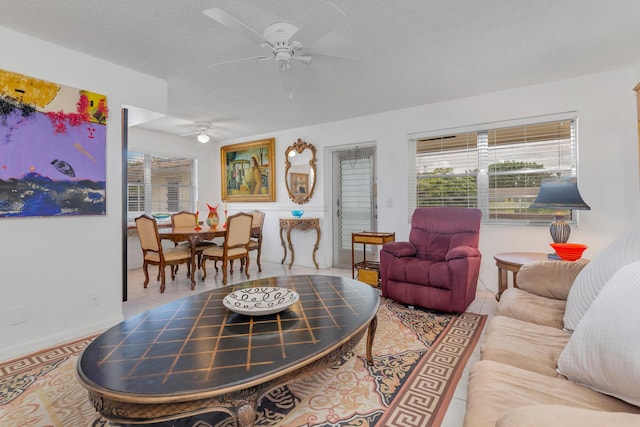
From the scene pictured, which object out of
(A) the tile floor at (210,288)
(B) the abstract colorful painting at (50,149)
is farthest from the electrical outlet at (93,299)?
(B) the abstract colorful painting at (50,149)

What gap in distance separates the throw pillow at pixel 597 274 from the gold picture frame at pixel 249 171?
15.9ft

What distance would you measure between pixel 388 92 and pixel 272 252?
3.58m

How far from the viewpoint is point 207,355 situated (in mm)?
1313

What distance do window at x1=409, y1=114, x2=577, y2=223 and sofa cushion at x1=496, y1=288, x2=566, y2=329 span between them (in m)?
2.02

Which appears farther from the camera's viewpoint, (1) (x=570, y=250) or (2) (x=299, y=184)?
(2) (x=299, y=184)

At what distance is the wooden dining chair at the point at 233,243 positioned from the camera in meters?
4.25

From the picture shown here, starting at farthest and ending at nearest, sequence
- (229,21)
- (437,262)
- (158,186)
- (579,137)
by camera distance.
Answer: (158,186) < (579,137) < (437,262) < (229,21)

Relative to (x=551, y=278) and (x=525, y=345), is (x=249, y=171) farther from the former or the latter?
(x=525, y=345)

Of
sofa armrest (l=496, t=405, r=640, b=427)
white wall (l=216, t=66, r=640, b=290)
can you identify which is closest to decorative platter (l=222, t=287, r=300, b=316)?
sofa armrest (l=496, t=405, r=640, b=427)

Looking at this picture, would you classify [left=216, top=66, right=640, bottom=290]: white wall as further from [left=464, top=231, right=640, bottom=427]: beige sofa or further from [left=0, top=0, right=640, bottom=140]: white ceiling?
[left=464, top=231, right=640, bottom=427]: beige sofa


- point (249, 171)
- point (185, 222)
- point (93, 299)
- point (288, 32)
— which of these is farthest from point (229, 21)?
point (249, 171)

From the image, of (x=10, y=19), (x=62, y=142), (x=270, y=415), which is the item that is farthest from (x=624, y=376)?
(x=10, y=19)

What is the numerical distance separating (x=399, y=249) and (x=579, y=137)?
2239mm

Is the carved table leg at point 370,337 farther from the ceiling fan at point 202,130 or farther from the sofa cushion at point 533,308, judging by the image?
the ceiling fan at point 202,130
